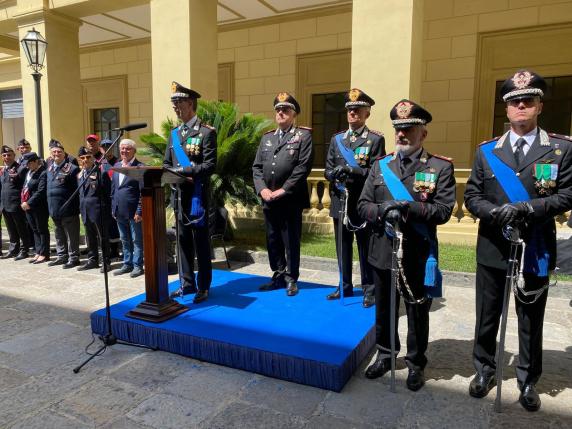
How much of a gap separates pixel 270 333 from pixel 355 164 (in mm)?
1664

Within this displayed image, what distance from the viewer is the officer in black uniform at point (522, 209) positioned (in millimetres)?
2396

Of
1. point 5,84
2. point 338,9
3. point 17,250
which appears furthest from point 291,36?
point 5,84

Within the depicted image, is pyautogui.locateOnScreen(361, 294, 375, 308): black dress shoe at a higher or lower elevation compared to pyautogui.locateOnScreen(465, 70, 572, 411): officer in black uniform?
lower

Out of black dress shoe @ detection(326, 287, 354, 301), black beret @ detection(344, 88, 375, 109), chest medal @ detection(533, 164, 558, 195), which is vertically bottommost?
black dress shoe @ detection(326, 287, 354, 301)

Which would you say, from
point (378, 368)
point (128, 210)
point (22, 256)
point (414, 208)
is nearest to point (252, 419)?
point (378, 368)

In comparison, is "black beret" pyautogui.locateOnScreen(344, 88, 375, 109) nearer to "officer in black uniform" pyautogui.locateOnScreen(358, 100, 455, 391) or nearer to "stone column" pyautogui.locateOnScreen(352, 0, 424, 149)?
"officer in black uniform" pyautogui.locateOnScreen(358, 100, 455, 391)

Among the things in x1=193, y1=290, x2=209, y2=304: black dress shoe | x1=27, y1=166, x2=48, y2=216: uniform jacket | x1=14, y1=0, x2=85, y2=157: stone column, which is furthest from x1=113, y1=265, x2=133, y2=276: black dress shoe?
x1=14, y1=0, x2=85, y2=157: stone column

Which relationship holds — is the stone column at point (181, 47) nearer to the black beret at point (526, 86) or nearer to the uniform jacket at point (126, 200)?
the uniform jacket at point (126, 200)

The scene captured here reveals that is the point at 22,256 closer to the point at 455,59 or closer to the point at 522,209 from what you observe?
the point at 522,209

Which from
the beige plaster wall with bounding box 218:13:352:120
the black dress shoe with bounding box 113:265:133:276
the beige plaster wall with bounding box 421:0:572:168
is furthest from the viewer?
the beige plaster wall with bounding box 218:13:352:120

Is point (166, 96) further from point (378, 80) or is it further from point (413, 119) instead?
point (413, 119)

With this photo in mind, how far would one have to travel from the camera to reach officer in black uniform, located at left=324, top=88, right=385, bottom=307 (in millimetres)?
3863

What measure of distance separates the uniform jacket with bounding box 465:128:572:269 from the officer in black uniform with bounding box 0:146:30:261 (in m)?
6.68

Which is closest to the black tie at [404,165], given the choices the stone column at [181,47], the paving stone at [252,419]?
the paving stone at [252,419]
